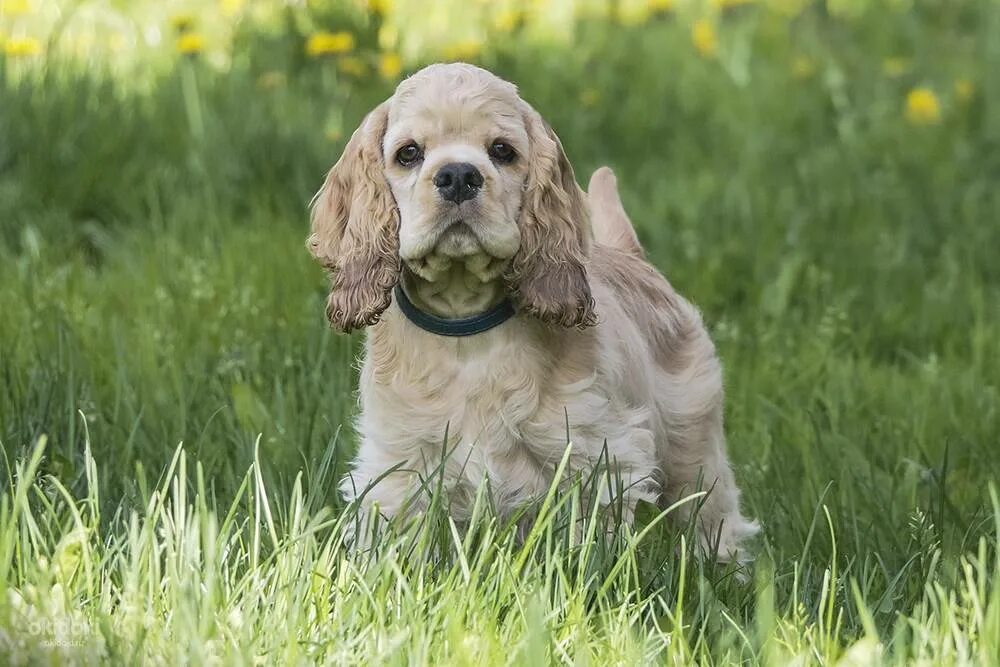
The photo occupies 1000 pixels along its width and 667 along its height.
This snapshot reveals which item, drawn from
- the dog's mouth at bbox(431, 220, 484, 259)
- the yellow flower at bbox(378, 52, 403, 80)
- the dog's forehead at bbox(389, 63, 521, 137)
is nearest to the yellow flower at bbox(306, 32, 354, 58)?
the yellow flower at bbox(378, 52, 403, 80)

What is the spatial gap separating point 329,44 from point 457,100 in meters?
3.77

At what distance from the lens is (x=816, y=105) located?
24.8 ft

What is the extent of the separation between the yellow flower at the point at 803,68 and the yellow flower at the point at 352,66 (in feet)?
6.61

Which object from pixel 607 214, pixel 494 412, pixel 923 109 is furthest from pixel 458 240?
pixel 923 109

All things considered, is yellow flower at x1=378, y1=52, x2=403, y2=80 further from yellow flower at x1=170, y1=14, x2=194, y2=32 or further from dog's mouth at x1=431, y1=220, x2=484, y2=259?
dog's mouth at x1=431, y1=220, x2=484, y2=259

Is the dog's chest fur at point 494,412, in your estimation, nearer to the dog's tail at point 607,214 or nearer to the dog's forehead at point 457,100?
the dog's forehead at point 457,100

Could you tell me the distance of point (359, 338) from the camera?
478cm

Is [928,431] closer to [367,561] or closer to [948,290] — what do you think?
[948,290]

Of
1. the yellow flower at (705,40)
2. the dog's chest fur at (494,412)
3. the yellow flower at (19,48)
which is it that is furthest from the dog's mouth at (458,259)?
the yellow flower at (705,40)

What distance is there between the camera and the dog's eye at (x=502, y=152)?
11.6 feet

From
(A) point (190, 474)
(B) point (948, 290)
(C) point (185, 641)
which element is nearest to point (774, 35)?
(B) point (948, 290)

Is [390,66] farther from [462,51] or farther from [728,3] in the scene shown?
[728,3]

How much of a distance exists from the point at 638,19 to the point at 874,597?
593cm

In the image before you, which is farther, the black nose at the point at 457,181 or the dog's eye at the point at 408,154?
the dog's eye at the point at 408,154
